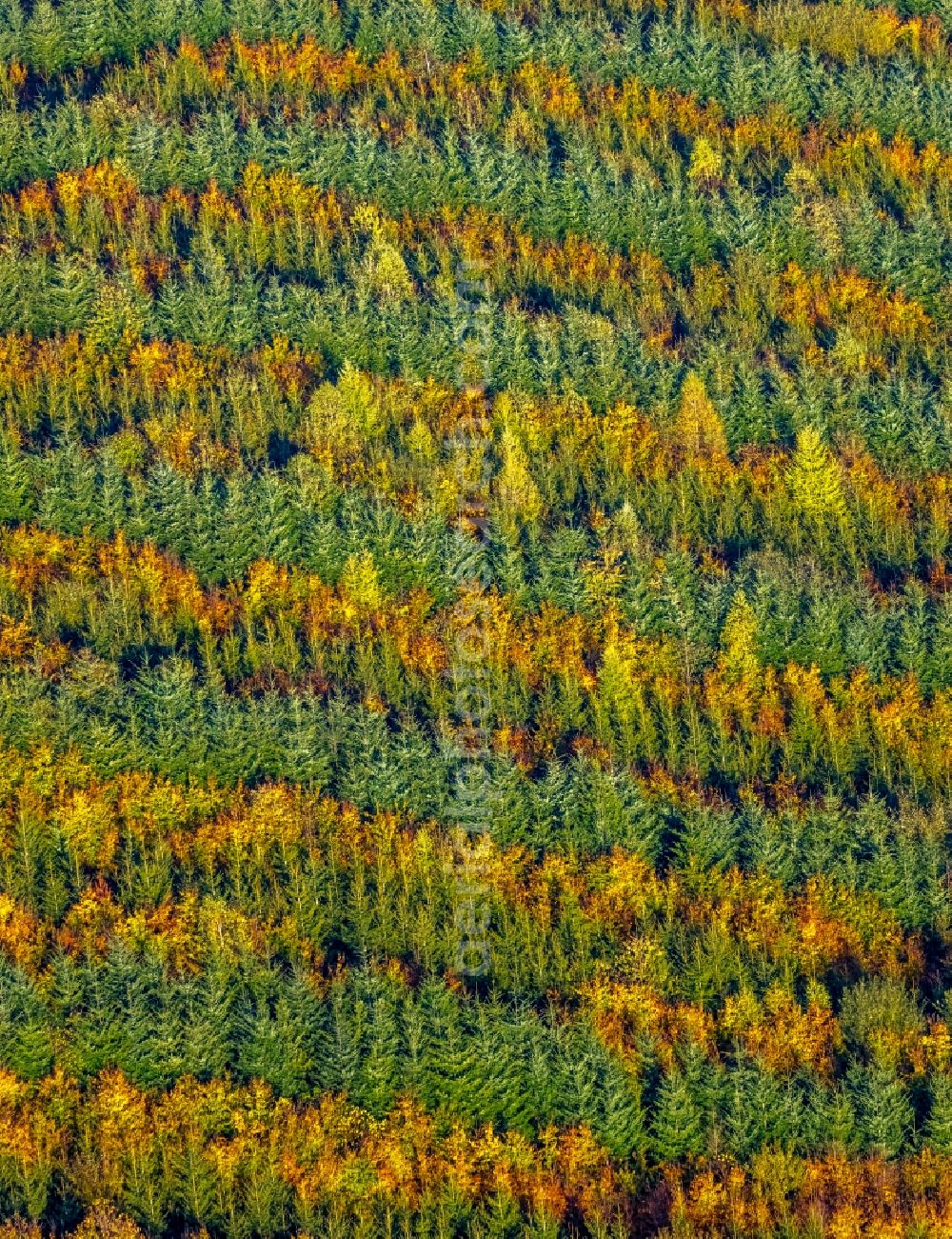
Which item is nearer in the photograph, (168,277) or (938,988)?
(938,988)

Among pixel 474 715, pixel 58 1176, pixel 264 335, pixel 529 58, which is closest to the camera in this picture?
pixel 58 1176

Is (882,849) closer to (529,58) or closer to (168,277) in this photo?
(168,277)

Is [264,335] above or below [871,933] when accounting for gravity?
above

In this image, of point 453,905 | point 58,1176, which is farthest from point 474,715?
point 58,1176

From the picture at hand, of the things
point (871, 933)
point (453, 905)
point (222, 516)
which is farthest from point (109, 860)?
point (871, 933)

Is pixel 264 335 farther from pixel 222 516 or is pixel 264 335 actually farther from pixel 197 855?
pixel 197 855

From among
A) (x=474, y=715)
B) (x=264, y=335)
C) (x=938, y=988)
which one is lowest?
(x=938, y=988)

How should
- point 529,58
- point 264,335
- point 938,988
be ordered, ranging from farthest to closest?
point 529,58
point 264,335
point 938,988
